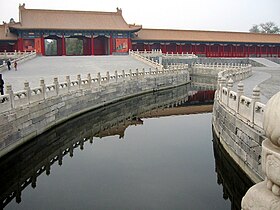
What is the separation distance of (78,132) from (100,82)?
5328 millimetres

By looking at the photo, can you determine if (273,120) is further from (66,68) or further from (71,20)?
(71,20)

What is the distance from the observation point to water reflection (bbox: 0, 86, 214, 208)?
8681 millimetres

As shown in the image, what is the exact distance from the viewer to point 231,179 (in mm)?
8266

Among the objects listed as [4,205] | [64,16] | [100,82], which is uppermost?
[64,16]

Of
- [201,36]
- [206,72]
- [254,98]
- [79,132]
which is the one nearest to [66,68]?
[79,132]

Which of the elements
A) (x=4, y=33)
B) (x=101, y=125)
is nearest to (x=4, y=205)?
(x=101, y=125)

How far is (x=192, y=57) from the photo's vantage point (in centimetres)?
3756

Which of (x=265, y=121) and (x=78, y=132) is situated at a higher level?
(x=265, y=121)

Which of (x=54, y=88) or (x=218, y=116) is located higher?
(x=54, y=88)

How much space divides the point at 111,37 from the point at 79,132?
26.9m

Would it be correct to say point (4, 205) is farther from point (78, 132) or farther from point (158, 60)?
point (158, 60)

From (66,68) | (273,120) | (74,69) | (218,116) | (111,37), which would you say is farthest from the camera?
(111,37)

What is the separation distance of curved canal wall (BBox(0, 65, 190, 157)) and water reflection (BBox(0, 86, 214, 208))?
0.38 m

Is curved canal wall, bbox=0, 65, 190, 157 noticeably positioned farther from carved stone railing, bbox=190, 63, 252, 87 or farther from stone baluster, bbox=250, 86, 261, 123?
carved stone railing, bbox=190, 63, 252, 87
